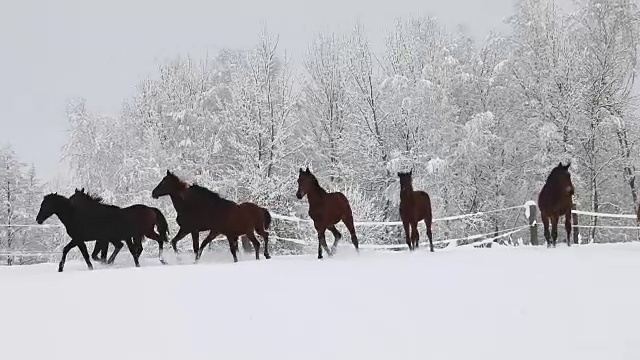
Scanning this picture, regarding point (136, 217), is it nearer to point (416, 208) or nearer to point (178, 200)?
point (178, 200)

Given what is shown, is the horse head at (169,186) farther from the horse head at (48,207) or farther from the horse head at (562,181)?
the horse head at (562,181)

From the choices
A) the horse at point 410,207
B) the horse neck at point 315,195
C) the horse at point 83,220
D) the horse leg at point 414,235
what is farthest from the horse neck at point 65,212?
the horse leg at point 414,235

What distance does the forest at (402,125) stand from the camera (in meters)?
24.5

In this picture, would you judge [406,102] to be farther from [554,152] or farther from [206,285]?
[206,285]

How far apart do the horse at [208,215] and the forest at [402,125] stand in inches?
463

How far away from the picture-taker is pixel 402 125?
27.4 m

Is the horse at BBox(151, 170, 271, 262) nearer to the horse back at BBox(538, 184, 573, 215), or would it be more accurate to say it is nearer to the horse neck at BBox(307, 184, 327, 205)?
the horse neck at BBox(307, 184, 327, 205)

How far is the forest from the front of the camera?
24516mm

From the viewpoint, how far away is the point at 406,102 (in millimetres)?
25891

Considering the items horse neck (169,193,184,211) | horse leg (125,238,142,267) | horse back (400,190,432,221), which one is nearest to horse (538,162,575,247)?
horse back (400,190,432,221)

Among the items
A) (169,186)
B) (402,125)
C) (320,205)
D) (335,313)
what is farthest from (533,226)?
(402,125)

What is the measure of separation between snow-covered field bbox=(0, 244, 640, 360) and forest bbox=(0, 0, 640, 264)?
49.1ft

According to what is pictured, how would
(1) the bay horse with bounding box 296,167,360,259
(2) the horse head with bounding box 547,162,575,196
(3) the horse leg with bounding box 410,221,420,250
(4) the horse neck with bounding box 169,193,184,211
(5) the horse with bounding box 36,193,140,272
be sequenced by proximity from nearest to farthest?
(5) the horse with bounding box 36,193,140,272, (1) the bay horse with bounding box 296,167,360,259, (4) the horse neck with bounding box 169,193,184,211, (2) the horse head with bounding box 547,162,575,196, (3) the horse leg with bounding box 410,221,420,250

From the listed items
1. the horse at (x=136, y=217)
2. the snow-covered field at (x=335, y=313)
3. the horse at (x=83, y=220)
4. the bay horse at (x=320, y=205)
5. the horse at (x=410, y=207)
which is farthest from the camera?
the horse at (x=410, y=207)
